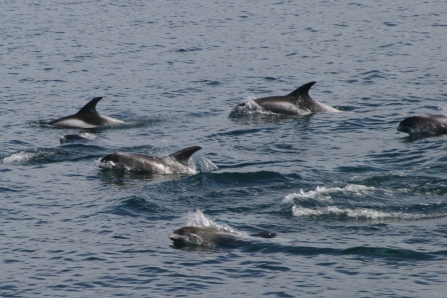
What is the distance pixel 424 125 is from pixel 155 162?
338 inches

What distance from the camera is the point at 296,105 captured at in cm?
3167

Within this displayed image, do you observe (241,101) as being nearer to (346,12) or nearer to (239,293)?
(239,293)

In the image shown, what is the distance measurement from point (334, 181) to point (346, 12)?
3704cm

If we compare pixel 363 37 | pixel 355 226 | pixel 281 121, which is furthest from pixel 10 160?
pixel 363 37

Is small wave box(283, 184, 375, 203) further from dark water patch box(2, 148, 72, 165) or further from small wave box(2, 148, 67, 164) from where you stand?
small wave box(2, 148, 67, 164)

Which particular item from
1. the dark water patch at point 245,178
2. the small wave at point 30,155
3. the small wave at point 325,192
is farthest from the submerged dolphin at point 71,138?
the small wave at point 325,192

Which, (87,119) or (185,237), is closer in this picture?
(185,237)

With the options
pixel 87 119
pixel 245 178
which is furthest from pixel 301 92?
pixel 245 178

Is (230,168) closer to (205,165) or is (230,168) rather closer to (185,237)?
(205,165)

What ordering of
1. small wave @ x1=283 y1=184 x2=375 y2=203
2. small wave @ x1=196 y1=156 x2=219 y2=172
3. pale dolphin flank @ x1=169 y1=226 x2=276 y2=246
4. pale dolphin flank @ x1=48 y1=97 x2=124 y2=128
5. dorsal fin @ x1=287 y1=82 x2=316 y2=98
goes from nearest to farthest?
pale dolphin flank @ x1=169 y1=226 x2=276 y2=246 → small wave @ x1=283 y1=184 x2=375 y2=203 → small wave @ x1=196 y1=156 x2=219 y2=172 → pale dolphin flank @ x1=48 y1=97 x2=124 y2=128 → dorsal fin @ x1=287 y1=82 x2=316 y2=98

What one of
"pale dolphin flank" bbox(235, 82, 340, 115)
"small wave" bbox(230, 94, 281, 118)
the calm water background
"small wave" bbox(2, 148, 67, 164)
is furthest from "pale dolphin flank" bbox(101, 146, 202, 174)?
"pale dolphin flank" bbox(235, 82, 340, 115)

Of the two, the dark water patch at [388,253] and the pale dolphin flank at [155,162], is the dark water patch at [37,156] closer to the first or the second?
the pale dolphin flank at [155,162]

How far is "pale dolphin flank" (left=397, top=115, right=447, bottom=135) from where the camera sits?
27.5 metres

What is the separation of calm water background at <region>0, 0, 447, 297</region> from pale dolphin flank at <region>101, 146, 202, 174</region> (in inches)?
14.3
